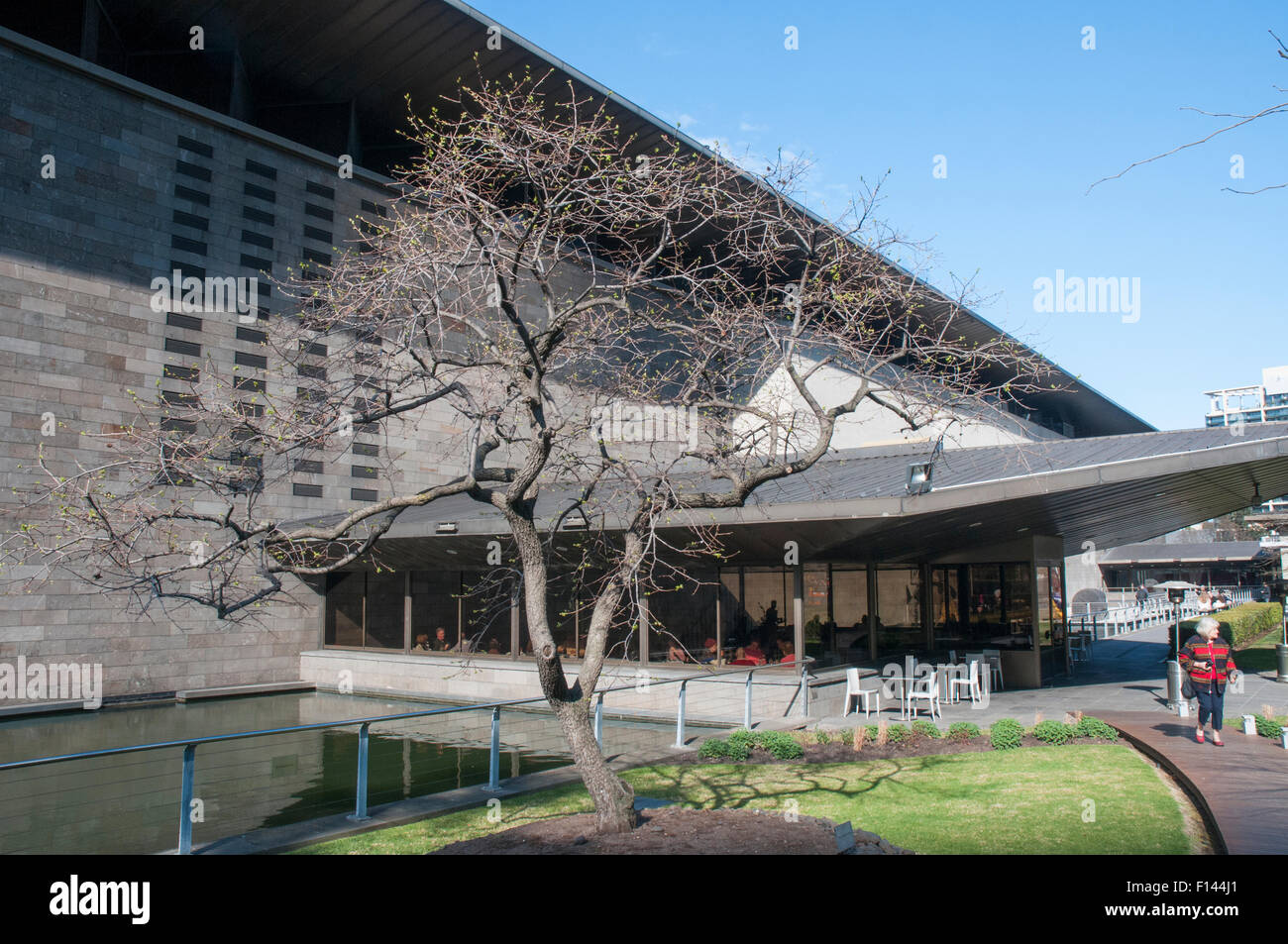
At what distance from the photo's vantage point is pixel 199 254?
20938 mm

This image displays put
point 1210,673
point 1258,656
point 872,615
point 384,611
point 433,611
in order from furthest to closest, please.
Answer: point 1258,656 < point 384,611 < point 433,611 < point 872,615 < point 1210,673

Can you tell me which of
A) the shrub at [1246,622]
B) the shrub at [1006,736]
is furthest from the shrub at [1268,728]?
the shrub at [1246,622]

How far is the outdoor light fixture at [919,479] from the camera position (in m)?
12.9

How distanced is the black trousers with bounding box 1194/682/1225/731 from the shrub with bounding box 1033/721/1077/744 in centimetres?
153

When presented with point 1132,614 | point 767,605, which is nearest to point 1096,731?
point 767,605

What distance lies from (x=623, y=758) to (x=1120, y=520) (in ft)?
49.4

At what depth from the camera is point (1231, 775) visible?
9086 mm

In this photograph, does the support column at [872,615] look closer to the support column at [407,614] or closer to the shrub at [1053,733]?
the shrub at [1053,733]

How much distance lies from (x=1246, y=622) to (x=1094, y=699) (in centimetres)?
1774

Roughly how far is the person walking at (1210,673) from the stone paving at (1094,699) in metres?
3.07

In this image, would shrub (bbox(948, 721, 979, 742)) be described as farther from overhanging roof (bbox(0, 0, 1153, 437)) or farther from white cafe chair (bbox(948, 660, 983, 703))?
overhanging roof (bbox(0, 0, 1153, 437))

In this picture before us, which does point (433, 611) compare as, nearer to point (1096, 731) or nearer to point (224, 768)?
point (224, 768)
